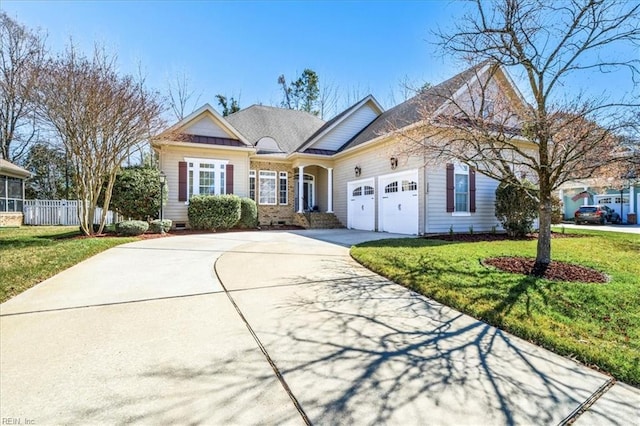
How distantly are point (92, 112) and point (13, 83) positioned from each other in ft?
43.6

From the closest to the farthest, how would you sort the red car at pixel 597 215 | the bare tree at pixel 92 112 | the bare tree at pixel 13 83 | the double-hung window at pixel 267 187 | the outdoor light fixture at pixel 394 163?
the bare tree at pixel 92 112, the outdoor light fixture at pixel 394 163, the double-hung window at pixel 267 187, the bare tree at pixel 13 83, the red car at pixel 597 215

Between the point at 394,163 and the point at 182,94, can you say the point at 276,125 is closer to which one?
the point at 394,163

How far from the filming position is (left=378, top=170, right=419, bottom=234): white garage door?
36.6 ft

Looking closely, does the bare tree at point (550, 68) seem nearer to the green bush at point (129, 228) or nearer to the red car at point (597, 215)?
the green bush at point (129, 228)

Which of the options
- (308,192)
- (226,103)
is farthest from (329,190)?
(226,103)

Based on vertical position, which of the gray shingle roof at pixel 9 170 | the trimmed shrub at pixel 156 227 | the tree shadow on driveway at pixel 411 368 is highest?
the gray shingle roof at pixel 9 170

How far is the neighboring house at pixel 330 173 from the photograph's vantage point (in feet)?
36.6

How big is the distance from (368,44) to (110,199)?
1320cm

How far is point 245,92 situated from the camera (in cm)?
2859

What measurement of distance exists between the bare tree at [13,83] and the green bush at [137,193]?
776 cm

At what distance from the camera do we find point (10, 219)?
16.9 metres

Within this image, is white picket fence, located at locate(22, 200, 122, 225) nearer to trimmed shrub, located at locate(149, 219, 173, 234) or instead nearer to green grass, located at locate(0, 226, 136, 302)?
trimmed shrub, located at locate(149, 219, 173, 234)

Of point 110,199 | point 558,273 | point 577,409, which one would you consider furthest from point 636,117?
point 110,199

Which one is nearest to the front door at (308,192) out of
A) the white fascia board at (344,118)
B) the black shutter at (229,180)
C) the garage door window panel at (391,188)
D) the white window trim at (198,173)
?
the white fascia board at (344,118)
